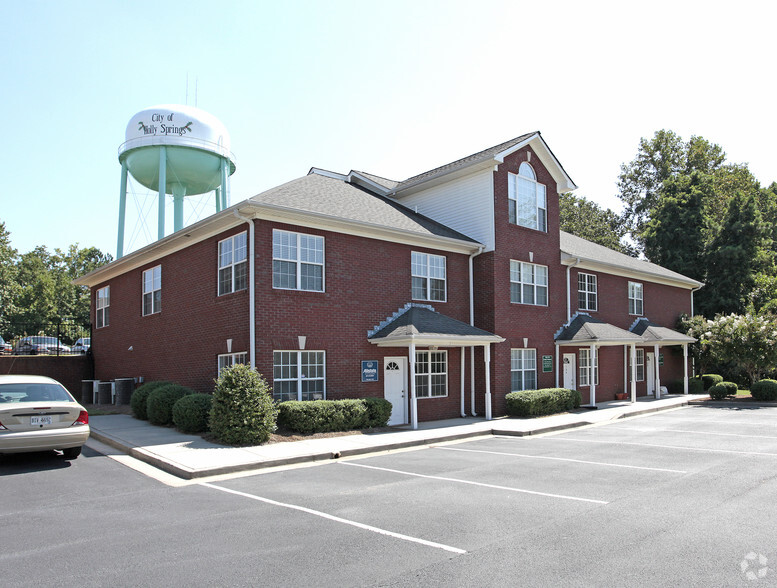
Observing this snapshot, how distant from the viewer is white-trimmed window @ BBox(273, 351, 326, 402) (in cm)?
1573

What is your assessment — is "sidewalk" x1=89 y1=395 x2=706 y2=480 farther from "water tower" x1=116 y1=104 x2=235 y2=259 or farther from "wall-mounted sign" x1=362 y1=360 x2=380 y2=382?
"water tower" x1=116 y1=104 x2=235 y2=259

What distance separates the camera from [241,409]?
13445 mm

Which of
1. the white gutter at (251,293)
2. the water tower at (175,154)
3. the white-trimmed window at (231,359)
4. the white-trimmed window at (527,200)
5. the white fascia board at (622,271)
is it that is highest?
the water tower at (175,154)

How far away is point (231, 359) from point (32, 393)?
574 centimetres

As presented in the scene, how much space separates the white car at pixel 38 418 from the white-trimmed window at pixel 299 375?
5111 mm

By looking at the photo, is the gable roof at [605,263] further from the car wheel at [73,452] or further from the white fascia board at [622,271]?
the car wheel at [73,452]

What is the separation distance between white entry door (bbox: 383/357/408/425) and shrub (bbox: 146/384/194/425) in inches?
224

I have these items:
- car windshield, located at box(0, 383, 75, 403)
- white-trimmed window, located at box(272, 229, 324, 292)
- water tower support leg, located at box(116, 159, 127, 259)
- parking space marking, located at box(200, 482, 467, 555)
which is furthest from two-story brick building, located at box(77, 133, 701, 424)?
parking space marking, located at box(200, 482, 467, 555)

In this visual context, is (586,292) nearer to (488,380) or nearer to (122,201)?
(488,380)

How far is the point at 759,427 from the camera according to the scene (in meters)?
17.6

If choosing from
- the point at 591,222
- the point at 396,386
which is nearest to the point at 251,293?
the point at 396,386

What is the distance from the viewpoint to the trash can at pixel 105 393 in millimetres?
23172

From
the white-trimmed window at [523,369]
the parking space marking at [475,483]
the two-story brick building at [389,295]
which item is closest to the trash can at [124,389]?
the two-story brick building at [389,295]

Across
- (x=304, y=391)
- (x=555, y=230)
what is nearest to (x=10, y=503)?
(x=304, y=391)
